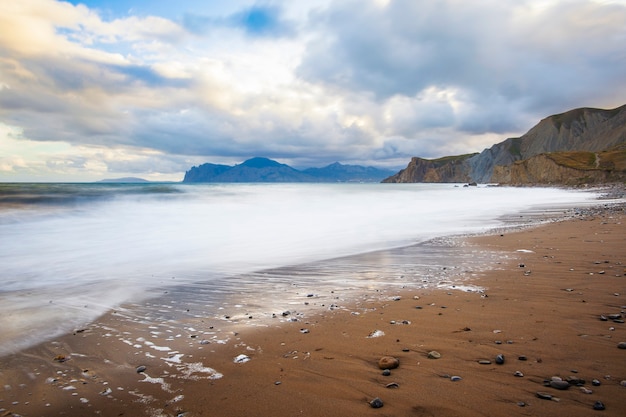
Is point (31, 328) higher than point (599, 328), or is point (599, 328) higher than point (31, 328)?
point (599, 328)

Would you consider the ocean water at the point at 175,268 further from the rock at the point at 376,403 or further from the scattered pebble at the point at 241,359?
the rock at the point at 376,403

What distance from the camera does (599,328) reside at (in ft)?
14.3

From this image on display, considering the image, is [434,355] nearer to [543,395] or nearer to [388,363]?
[388,363]

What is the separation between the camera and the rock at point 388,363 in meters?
3.71

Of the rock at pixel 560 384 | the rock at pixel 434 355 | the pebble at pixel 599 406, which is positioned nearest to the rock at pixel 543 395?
the rock at pixel 560 384

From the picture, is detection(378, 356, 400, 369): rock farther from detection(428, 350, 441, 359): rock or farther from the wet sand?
detection(428, 350, 441, 359): rock

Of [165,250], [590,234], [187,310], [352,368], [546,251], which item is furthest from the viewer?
[165,250]

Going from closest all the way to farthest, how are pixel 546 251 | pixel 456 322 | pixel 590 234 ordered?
pixel 456 322, pixel 546 251, pixel 590 234

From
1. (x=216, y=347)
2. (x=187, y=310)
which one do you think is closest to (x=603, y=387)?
(x=216, y=347)

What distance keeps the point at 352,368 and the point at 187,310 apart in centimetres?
342

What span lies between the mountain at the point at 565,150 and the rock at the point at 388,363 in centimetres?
9812

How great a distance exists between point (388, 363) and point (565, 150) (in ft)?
670

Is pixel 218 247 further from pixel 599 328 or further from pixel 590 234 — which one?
pixel 590 234

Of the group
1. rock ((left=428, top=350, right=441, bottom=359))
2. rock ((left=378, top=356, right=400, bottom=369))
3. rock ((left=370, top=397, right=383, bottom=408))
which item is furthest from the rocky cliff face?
rock ((left=370, top=397, right=383, bottom=408))
